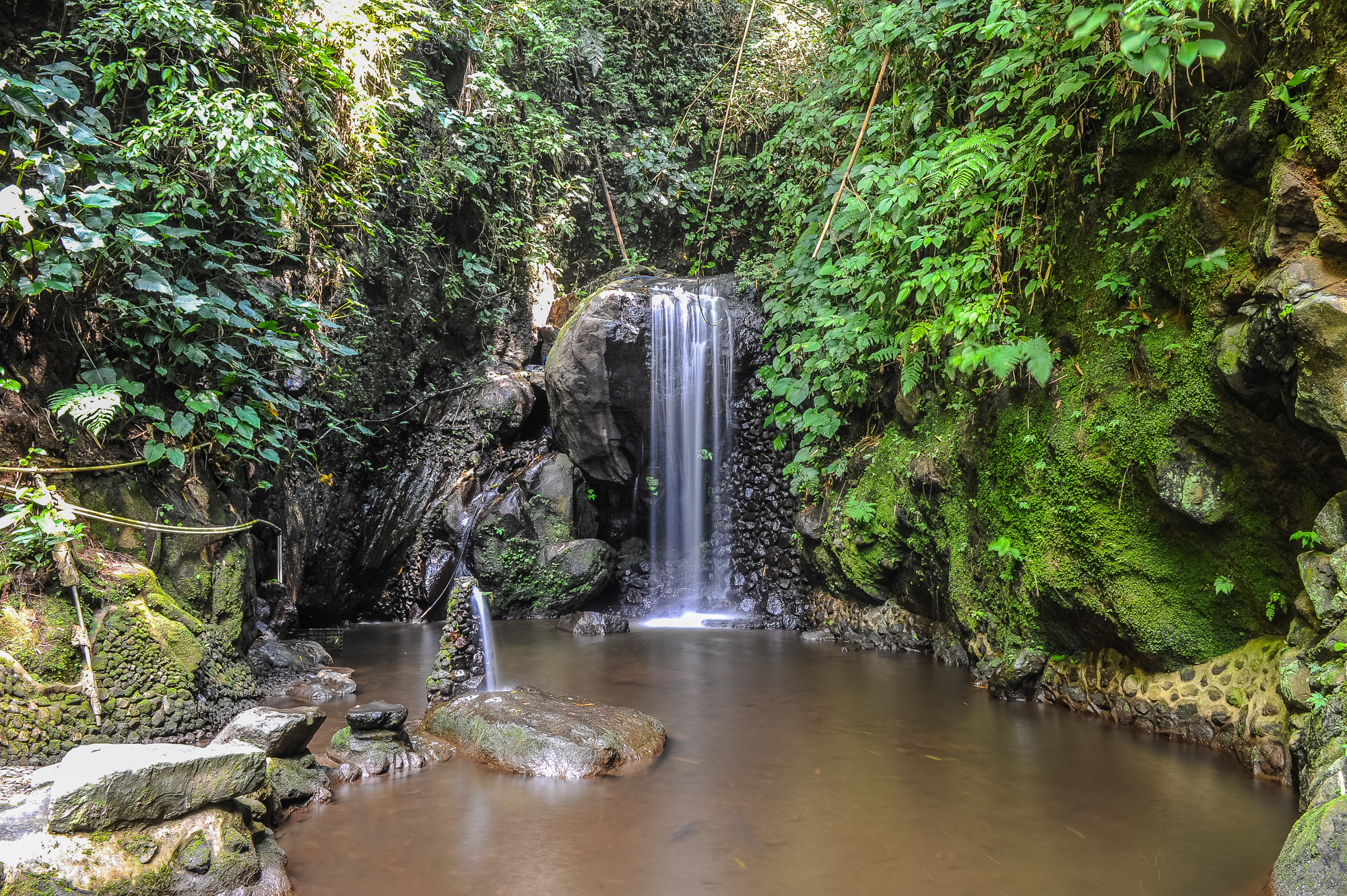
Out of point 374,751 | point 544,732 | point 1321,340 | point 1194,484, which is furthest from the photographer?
point 544,732

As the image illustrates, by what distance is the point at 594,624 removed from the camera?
9.24 m

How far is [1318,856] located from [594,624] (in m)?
7.51

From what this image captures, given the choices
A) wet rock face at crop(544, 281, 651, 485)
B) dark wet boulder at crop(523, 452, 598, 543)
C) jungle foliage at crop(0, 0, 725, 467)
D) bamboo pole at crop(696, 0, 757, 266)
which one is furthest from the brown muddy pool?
wet rock face at crop(544, 281, 651, 485)

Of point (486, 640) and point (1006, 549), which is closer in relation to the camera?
point (1006, 549)

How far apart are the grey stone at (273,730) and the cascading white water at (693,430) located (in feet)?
23.4

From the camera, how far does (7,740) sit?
386 cm

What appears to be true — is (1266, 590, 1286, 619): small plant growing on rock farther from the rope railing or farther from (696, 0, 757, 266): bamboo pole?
the rope railing

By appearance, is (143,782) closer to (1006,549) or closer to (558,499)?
(1006,549)

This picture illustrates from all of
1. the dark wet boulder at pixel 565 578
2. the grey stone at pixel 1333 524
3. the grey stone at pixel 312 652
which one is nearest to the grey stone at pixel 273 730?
the grey stone at pixel 312 652

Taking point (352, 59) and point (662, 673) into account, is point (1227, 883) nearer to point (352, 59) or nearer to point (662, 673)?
point (662, 673)

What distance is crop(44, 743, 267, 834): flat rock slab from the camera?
108 inches

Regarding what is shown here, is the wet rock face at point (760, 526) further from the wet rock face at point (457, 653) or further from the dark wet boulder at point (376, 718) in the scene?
the dark wet boulder at point (376, 718)

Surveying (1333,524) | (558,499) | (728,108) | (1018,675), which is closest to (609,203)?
(558,499)

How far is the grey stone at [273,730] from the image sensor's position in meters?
3.80
